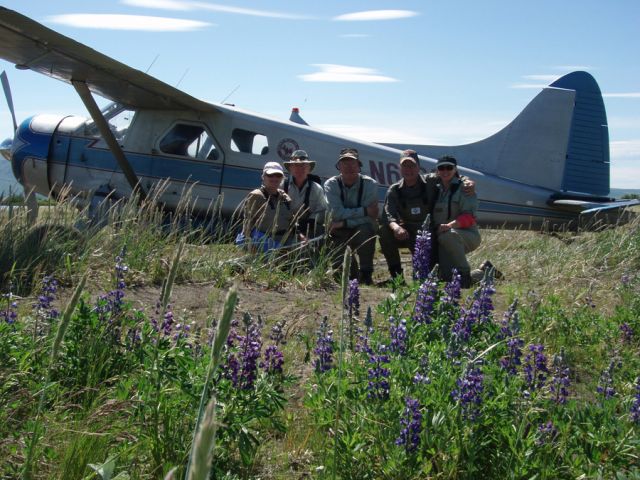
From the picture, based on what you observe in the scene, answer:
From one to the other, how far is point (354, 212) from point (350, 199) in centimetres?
18

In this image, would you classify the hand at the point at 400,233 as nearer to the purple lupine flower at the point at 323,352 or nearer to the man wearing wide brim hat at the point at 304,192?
the man wearing wide brim hat at the point at 304,192

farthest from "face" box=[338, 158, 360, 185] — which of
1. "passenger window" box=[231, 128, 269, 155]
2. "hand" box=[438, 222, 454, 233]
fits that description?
"passenger window" box=[231, 128, 269, 155]

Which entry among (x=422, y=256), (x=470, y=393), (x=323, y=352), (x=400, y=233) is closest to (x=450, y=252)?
(x=400, y=233)

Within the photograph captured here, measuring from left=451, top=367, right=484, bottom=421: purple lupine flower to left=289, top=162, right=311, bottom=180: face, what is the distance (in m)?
4.78

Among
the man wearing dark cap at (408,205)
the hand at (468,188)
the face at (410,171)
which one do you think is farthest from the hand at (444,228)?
the face at (410,171)

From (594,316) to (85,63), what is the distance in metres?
7.67

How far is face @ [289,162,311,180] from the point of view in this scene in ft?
22.8

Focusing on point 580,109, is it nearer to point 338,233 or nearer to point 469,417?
point 338,233

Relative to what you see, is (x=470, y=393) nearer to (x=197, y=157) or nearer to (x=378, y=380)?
Answer: (x=378, y=380)

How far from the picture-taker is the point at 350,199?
279 inches

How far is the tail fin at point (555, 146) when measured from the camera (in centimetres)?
1195

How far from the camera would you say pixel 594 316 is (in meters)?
4.49

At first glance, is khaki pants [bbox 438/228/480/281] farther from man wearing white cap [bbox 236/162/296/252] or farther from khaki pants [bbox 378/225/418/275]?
man wearing white cap [bbox 236/162/296/252]

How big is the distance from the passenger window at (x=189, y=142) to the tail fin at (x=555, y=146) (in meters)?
3.60
